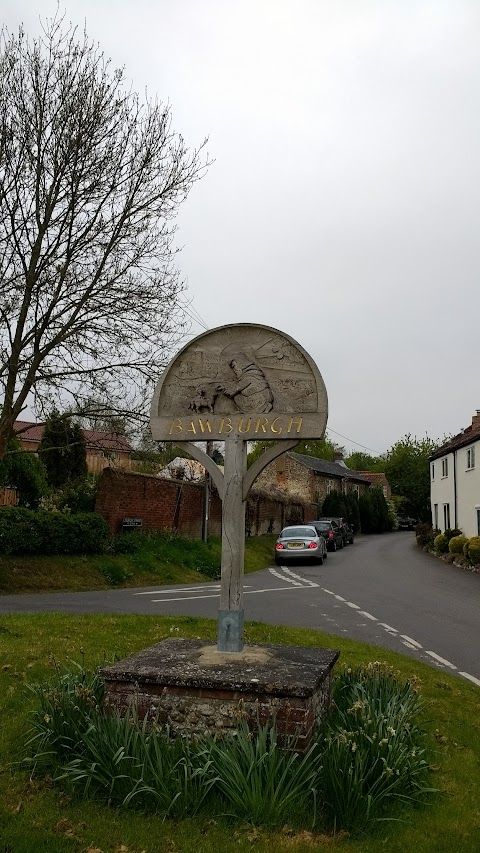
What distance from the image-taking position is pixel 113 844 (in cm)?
394

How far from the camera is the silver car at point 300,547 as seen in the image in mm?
27766

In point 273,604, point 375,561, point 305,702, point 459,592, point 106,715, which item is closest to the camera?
point 305,702

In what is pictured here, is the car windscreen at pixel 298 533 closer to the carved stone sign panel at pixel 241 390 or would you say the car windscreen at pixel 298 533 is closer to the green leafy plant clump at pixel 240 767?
the carved stone sign panel at pixel 241 390

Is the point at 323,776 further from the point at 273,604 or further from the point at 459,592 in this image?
the point at 459,592

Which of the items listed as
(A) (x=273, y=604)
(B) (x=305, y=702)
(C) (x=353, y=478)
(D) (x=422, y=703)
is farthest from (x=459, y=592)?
(C) (x=353, y=478)

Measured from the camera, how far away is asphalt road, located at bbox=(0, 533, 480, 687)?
11.0 m

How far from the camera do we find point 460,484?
34750 mm

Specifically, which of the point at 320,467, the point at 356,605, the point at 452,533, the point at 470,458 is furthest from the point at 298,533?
the point at 320,467

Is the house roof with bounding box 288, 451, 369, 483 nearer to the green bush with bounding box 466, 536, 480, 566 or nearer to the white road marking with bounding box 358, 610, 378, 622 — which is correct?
the green bush with bounding box 466, 536, 480, 566

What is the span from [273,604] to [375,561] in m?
15.6

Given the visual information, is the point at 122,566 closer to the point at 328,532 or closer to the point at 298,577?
the point at 298,577

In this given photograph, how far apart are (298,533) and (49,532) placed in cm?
1279

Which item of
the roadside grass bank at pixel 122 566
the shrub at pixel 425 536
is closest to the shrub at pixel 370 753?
the roadside grass bank at pixel 122 566

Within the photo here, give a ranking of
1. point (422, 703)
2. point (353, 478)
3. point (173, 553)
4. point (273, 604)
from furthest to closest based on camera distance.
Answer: point (353, 478) → point (173, 553) → point (273, 604) → point (422, 703)
